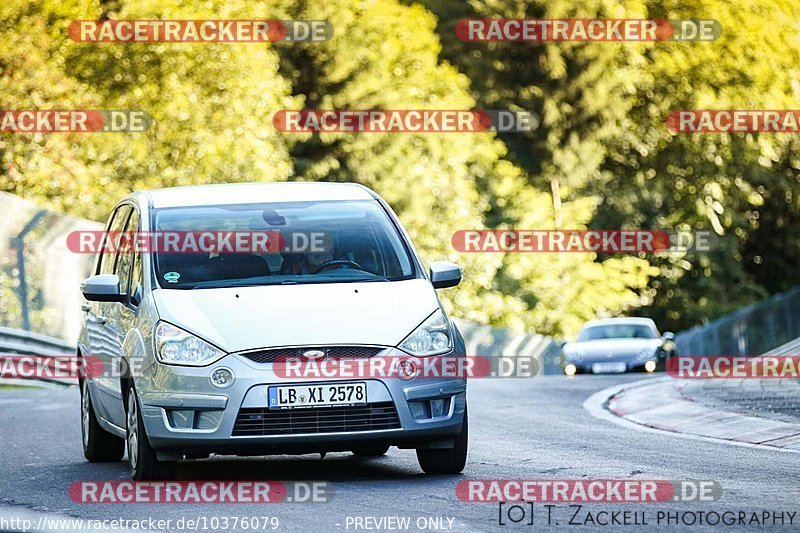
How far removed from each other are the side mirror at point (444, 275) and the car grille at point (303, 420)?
4.44 ft

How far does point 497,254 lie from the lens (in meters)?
56.5

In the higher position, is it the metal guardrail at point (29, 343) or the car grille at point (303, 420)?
the car grille at point (303, 420)

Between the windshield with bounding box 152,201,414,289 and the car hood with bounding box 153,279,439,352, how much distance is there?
0.72ft

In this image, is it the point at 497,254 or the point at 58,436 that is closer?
the point at 58,436

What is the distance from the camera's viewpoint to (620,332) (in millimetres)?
34188

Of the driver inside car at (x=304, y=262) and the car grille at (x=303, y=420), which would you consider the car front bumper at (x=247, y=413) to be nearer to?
the car grille at (x=303, y=420)

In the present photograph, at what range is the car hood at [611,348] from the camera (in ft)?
106

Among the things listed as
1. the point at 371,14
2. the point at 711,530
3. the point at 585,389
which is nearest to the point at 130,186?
the point at 371,14

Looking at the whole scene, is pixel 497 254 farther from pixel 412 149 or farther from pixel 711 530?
pixel 711 530

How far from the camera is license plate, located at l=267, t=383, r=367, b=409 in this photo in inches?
388

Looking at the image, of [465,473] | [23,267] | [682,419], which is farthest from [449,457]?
[23,267]

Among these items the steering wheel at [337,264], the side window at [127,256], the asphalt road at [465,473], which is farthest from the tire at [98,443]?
the steering wheel at [337,264]

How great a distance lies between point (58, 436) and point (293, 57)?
4072cm

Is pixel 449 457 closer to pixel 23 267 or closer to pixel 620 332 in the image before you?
pixel 23 267
